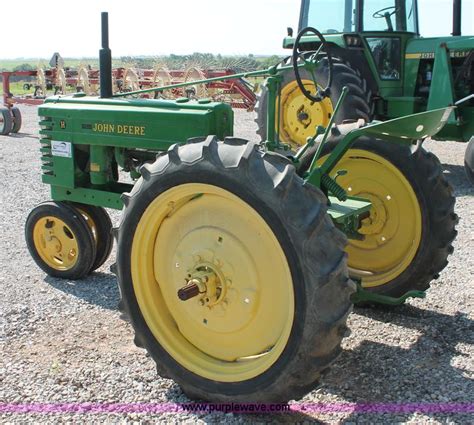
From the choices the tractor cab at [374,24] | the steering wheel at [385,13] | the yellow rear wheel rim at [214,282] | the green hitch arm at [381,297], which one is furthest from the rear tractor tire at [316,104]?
the yellow rear wheel rim at [214,282]

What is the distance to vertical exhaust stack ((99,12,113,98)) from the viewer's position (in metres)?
4.33

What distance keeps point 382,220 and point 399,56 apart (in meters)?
5.65

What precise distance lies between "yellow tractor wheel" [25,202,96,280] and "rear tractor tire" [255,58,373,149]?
409 centimetres

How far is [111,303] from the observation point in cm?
435

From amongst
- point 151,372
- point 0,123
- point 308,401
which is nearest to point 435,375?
point 308,401

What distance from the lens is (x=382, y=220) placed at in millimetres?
4129

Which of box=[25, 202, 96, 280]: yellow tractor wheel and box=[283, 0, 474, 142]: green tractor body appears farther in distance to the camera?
box=[283, 0, 474, 142]: green tractor body

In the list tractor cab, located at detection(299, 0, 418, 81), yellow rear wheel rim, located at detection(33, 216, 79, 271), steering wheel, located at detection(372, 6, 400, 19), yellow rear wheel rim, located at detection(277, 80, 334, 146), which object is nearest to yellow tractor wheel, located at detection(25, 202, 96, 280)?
yellow rear wheel rim, located at detection(33, 216, 79, 271)

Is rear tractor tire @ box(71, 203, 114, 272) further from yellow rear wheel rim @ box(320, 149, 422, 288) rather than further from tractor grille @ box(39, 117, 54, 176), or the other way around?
yellow rear wheel rim @ box(320, 149, 422, 288)

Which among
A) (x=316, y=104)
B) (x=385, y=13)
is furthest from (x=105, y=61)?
(x=385, y=13)

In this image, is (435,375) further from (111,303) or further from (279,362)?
(111,303)

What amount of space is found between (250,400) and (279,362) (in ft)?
0.82

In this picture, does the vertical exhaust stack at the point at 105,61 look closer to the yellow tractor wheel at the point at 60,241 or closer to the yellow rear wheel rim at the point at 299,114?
the yellow tractor wheel at the point at 60,241

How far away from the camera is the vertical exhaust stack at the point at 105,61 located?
433 cm
